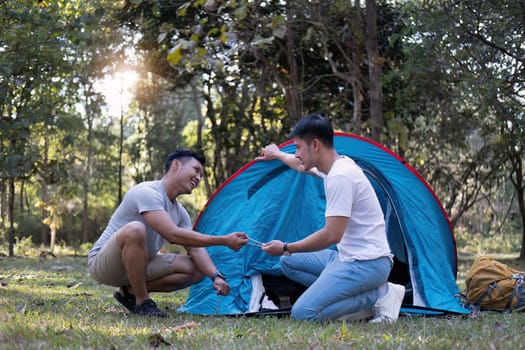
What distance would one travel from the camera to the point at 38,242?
2191 centimetres

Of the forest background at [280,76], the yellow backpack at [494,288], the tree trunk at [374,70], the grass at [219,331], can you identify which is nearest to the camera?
the grass at [219,331]

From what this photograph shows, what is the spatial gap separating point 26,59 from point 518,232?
2009 cm

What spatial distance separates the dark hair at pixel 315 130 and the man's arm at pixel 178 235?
0.80 metres

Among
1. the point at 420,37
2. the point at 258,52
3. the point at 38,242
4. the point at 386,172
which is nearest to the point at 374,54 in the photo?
the point at 420,37

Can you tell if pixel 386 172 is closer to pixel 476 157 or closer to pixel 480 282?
pixel 480 282

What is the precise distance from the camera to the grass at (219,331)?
3111mm

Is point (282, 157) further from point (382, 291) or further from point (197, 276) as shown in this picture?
point (382, 291)

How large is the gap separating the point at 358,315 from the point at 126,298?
5.27 ft

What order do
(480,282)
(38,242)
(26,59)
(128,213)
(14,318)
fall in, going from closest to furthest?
(14,318), (128,213), (480,282), (26,59), (38,242)

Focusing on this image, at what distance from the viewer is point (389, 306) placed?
174 inches

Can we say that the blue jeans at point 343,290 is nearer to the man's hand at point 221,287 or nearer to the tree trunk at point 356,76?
the man's hand at point 221,287

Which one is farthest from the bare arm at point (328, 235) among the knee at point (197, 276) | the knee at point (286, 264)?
the knee at point (197, 276)

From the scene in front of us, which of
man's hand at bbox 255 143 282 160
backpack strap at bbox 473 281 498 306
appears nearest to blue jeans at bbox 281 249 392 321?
backpack strap at bbox 473 281 498 306

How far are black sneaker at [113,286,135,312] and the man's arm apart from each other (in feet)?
1.86
